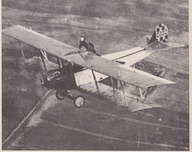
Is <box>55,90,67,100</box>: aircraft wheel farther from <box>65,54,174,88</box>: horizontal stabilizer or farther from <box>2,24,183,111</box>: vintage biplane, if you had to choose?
<box>65,54,174,88</box>: horizontal stabilizer

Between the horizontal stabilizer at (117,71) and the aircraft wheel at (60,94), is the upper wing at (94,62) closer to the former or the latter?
the horizontal stabilizer at (117,71)

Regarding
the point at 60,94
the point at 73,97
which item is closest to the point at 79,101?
the point at 73,97

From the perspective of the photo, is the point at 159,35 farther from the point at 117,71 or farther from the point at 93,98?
the point at 117,71

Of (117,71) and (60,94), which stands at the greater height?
(117,71)

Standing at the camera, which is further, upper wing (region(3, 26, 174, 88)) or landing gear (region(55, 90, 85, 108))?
landing gear (region(55, 90, 85, 108))

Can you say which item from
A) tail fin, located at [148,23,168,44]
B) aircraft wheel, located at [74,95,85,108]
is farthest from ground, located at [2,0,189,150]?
tail fin, located at [148,23,168,44]

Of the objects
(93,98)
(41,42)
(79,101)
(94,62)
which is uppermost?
(41,42)
